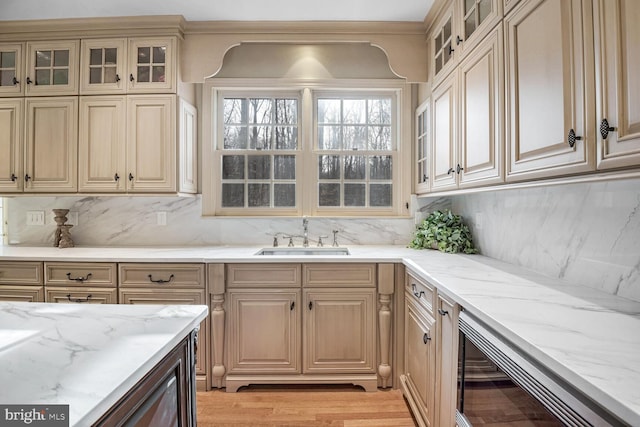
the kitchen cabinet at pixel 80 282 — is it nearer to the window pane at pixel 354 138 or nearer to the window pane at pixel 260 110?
the window pane at pixel 260 110

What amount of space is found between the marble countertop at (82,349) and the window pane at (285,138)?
203cm

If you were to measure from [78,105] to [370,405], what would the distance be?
302 centimetres

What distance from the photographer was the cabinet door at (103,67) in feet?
8.08

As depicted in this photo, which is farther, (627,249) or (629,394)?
(627,249)

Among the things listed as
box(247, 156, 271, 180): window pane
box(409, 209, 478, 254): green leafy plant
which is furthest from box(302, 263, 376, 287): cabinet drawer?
box(247, 156, 271, 180): window pane

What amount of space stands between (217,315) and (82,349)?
58.4 inches

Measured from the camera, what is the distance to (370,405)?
2.07 metres

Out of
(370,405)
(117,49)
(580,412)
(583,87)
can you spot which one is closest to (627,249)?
(583,87)

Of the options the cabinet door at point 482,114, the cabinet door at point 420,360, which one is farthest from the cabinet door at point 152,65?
the cabinet door at point 420,360

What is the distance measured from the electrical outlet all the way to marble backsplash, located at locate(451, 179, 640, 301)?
3638 millimetres

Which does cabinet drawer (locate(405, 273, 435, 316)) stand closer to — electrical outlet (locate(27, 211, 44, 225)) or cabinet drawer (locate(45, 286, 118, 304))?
cabinet drawer (locate(45, 286, 118, 304))

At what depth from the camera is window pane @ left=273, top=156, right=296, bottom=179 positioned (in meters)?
2.89

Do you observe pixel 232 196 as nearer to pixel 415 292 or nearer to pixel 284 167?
pixel 284 167

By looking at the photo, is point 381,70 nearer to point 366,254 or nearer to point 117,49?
point 366,254
